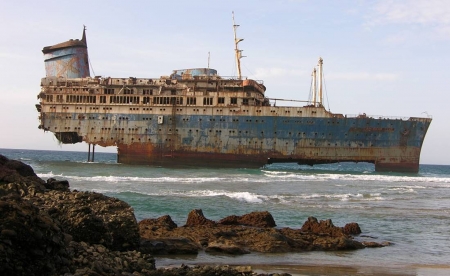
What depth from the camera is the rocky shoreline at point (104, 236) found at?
5047mm

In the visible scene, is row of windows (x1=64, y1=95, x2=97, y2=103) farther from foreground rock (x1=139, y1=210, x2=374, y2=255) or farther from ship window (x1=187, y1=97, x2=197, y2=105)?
foreground rock (x1=139, y1=210, x2=374, y2=255)

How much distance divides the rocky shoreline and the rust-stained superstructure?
27.6 m

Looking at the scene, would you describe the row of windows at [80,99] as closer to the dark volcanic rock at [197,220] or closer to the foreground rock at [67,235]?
the foreground rock at [67,235]

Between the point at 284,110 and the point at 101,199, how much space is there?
31.6 meters

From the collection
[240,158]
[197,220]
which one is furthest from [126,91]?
[197,220]

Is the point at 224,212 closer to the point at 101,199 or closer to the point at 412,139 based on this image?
the point at 101,199

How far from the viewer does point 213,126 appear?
40.6 meters

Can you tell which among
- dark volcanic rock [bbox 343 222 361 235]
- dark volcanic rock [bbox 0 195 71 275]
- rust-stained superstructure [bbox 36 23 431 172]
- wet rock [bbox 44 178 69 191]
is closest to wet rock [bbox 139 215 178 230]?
wet rock [bbox 44 178 69 191]

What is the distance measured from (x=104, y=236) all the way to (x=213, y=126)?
108 feet

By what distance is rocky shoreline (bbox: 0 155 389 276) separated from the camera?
5047 millimetres

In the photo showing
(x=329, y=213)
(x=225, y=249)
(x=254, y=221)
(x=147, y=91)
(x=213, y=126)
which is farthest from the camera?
(x=147, y=91)

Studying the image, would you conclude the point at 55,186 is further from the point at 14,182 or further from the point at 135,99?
the point at 135,99

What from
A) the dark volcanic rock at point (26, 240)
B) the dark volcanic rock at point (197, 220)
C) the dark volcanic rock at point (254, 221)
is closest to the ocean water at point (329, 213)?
the dark volcanic rock at point (254, 221)

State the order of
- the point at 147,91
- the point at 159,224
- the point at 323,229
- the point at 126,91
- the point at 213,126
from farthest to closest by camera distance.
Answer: the point at 126,91, the point at 147,91, the point at 213,126, the point at 323,229, the point at 159,224
